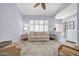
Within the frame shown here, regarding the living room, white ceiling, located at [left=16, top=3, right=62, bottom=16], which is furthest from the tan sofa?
white ceiling, located at [left=16, top=3, right=62, bottom=16]

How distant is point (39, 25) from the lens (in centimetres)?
1150

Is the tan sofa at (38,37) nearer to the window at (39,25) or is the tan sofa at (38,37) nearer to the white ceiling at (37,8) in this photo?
the window at (39,25)

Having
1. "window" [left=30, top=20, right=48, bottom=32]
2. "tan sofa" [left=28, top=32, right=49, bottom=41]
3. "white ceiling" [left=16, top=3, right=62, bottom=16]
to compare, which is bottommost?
"tan sofa" [left=28, top=32, right=49, bottom=41]

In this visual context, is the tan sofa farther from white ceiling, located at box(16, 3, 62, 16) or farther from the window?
white ceiling, located at box(16, 3, 62, 16)

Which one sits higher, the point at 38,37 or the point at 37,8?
the point at 37,8

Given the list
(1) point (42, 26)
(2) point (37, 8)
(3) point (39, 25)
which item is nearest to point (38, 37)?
(1) point (42, 26)

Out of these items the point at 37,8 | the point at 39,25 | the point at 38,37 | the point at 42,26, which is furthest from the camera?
the point at 39,25

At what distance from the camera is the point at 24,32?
36.2 feet

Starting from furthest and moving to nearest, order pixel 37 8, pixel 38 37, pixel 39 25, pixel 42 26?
pixel 39 25, pixel 42 26, pixel 38 37, pixel 37 8

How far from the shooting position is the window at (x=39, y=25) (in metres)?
11.1

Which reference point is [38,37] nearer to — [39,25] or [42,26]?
[42,26]

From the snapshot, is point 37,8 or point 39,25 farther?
point 39,25

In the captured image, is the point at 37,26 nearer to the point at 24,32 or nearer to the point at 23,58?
the point at 24,32

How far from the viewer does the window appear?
11130 millimetres
